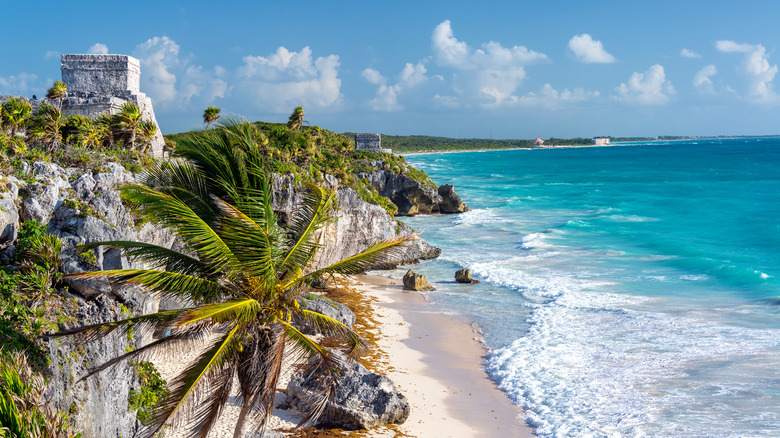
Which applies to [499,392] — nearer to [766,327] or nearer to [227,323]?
[227,323]

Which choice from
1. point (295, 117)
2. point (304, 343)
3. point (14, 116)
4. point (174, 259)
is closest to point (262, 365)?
point (304, 343)

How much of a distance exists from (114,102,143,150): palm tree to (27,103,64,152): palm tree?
172 cm

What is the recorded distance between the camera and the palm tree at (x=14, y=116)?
16047 mm

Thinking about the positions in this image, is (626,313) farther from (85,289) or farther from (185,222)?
(85,289)

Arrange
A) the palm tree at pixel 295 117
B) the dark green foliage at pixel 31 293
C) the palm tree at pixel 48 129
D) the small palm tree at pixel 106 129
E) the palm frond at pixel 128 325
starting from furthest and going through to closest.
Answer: the palm tree at pixel 295 117, the small palm tree at pixel 106 129, the palm tree at pixel 48 129, the dark green foliage at pixel 31 293, the palm frond at pixel 128 325

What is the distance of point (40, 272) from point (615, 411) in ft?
38.1

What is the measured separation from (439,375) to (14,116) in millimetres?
13809

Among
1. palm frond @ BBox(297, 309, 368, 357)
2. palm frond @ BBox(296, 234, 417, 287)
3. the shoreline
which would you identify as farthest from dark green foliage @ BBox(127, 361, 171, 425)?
the shoreline

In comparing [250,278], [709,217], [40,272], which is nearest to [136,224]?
[40,272]

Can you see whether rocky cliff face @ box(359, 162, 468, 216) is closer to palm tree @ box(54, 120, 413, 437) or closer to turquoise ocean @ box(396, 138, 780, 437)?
turquoise ocean @ box(396, 138, 780, 437)

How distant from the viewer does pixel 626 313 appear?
19500mm

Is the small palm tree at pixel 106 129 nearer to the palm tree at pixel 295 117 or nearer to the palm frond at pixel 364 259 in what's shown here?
the palm frond at pixel 364 259

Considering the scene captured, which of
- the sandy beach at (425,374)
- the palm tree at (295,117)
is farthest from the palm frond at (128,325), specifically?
the palm tree at (295,117)

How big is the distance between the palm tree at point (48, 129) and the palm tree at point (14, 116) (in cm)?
31
